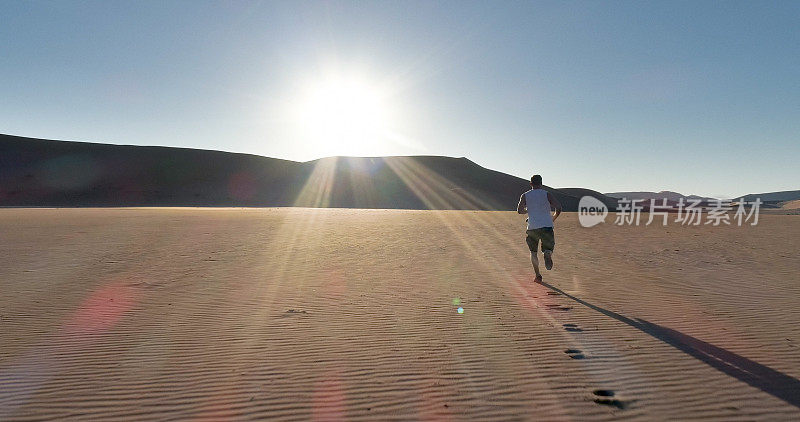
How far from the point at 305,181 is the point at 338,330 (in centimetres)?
8455

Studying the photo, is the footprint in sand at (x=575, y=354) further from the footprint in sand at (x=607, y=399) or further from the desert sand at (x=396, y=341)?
the footprint in sand at (x=607, y=399)

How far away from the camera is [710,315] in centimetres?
589

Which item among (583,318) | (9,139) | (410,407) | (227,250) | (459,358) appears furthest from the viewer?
(9,139)

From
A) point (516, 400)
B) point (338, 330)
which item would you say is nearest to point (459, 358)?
point (516, 400)

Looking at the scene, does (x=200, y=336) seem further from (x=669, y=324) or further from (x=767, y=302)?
(x=767, y=302)

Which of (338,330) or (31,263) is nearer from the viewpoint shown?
(338,330)

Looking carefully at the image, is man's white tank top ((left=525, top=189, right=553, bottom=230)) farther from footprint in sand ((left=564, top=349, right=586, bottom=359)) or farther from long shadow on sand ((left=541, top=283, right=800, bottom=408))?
footprint in sand ((left=564, top=349, right=586, bottom=359))

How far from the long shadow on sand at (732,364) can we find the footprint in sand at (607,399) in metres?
1.29

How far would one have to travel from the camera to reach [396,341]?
16.2ft

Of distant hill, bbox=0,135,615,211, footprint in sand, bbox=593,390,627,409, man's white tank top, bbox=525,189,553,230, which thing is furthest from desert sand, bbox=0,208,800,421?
distant hill, bbox=0,135,615,211

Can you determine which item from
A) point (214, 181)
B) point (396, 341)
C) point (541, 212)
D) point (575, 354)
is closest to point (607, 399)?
point (575, 354)

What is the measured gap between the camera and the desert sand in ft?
11.4

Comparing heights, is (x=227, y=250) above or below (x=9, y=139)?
below

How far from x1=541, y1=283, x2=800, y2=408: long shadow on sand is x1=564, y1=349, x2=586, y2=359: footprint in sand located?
1102 millimetres
